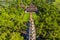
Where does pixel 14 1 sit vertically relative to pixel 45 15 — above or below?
above

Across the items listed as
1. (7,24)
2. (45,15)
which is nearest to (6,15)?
(7,24)

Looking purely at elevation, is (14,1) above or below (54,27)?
above

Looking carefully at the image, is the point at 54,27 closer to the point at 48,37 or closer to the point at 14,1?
the point at 48,37

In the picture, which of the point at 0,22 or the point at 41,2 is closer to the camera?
the point at 0,22

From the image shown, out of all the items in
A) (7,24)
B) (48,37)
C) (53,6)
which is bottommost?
(48,37)

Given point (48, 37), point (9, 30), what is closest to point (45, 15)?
point (48, 37)

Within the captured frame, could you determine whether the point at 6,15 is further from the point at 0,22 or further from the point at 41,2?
the point at 41,2
